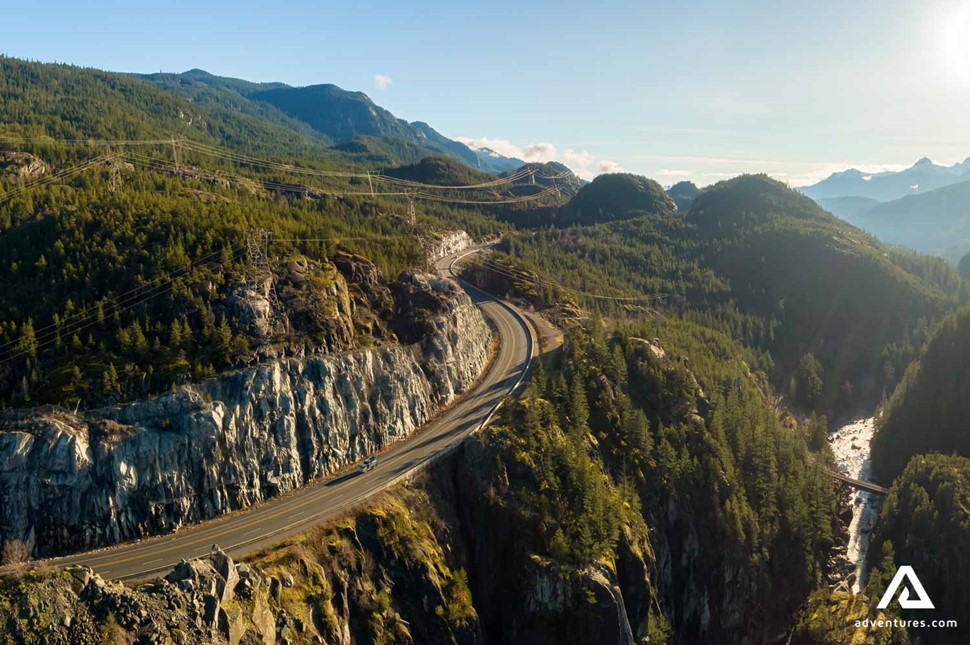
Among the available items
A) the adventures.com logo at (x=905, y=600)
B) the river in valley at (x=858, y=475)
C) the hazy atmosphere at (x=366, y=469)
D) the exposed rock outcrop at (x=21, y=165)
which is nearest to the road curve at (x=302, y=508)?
the hazy atmosphere at (x=366, y=469)

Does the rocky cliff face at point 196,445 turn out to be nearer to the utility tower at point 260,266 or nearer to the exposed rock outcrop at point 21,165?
the utility tower at point 260,266

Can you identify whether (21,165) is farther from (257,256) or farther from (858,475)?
(858,475)

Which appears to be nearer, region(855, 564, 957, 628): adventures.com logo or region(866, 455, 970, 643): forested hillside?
region(855, 564, 957, 628): adventures.com logo

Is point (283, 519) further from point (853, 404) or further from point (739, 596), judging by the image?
point (853, 404)

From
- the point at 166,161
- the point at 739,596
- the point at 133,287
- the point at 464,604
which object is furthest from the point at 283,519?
the point at 166,161

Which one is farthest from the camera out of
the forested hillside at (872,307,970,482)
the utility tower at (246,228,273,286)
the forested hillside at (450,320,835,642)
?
the forested hillside at (872,307,970,482)

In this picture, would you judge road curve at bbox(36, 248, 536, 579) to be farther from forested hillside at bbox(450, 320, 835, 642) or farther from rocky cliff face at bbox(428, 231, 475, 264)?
rocky cliff face at bbox(428, 231, 475, 264)

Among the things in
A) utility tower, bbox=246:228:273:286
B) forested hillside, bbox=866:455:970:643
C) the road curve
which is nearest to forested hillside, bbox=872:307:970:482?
forested hillside, bbox=866:455:970:643
